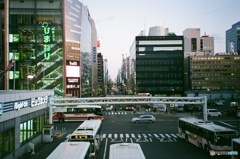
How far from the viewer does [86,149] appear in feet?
59.9

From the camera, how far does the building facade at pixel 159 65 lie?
139125 millimetres

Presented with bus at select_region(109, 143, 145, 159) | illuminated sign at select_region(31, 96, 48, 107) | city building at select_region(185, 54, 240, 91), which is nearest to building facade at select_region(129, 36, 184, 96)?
city building at select_region(185, 54, 240, 91)

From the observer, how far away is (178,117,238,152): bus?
25.8 metres

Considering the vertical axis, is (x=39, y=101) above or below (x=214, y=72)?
below

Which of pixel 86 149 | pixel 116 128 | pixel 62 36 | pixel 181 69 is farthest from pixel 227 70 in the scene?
pixel 86 149

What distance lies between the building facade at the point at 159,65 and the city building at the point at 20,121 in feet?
344

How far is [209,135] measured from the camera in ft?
88.5

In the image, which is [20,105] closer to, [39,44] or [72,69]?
[39,44]

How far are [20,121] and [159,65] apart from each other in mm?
117595

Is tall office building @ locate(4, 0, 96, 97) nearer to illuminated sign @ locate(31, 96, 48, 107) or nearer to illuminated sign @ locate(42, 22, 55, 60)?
illuminated sign @ locate(42, 22, 55, 60)

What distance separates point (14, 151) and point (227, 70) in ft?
477

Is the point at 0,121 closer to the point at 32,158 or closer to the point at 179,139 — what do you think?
the point at 32,158

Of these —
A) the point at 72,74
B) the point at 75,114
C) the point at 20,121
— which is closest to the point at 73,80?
the point at 72,74

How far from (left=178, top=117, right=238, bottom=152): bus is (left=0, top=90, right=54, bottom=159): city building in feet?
58.8
